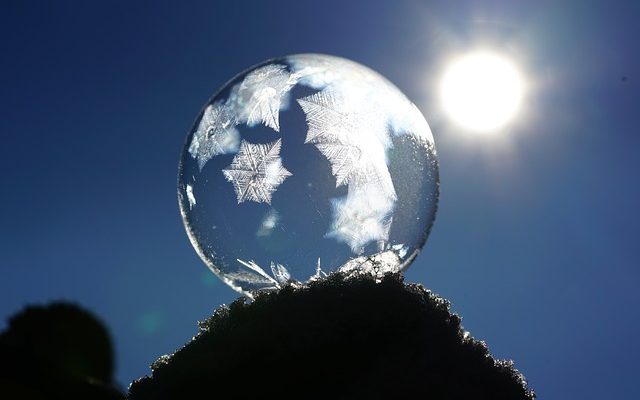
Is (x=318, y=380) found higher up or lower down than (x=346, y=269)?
lower down

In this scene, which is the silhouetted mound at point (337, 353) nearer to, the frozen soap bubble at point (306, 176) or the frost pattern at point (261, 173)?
the frozen soap bubble at point (306, 176)

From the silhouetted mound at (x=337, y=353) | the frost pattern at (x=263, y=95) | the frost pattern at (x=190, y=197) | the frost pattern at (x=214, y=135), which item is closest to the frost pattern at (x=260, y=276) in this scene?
the silhouetted mound at (x=337, y=353)

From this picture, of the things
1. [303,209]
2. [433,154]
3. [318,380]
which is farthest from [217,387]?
[433,154]

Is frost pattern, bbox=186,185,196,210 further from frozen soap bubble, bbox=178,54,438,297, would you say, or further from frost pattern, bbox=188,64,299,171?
frost pattern, bbox=188,64,299,171

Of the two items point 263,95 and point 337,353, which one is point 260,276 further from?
point 263,95
